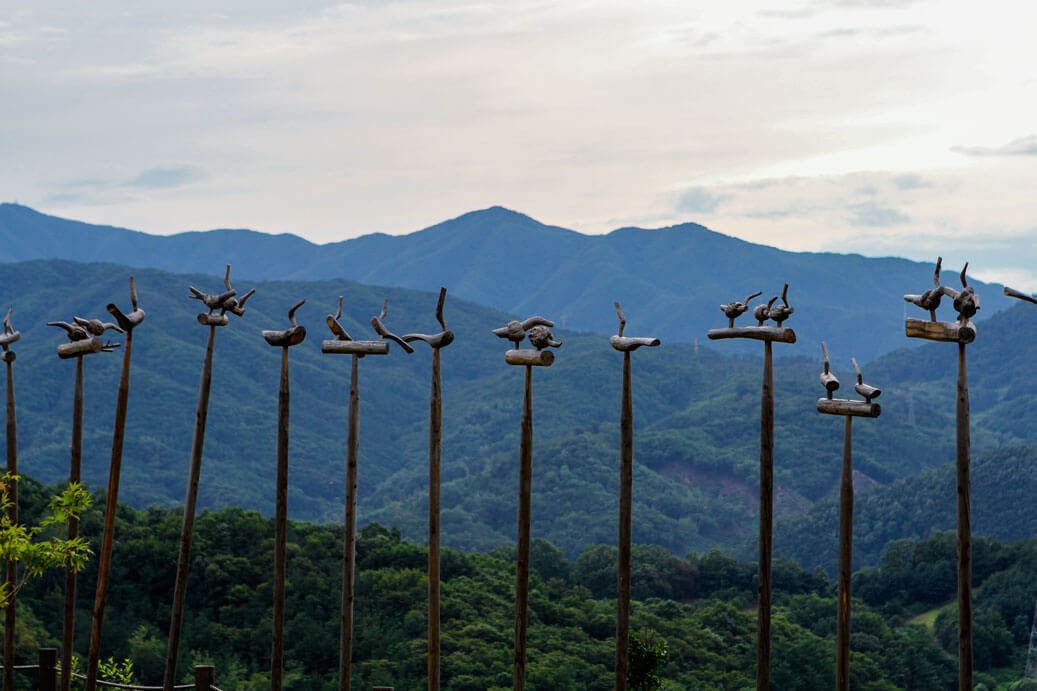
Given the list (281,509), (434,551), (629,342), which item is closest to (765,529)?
(629,342)

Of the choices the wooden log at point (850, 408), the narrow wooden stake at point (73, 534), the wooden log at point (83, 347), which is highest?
the wooden log at point (83, 347)

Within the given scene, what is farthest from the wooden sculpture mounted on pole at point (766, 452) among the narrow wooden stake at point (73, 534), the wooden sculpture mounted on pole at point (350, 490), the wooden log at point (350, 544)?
the narrow wooden stake at point (73, 534)

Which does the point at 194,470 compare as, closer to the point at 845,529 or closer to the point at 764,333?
the point at 764,333

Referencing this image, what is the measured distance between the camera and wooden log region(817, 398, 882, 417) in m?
8.43

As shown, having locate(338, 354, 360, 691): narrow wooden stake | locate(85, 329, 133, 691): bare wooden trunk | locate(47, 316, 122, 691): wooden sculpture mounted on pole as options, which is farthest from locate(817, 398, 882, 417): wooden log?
locate(47, 316, 122, 691): wooden sculpture mounted on pole

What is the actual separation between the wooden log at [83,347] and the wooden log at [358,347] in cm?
236

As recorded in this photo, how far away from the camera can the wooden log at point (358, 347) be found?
921 cm

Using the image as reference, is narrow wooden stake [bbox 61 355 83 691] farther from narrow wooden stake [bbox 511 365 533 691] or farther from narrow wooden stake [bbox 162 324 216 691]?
narrow wooden stake [bbox 511 365 533 691]

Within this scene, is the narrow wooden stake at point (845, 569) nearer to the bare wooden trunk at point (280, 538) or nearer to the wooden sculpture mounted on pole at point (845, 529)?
the wooden sculpture mounted on pole at point (845, 529)

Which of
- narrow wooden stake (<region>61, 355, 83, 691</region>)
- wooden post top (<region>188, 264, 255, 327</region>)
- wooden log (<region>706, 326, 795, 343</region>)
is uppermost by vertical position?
wooden post top (<region>188, 264, 255, 327</region>)

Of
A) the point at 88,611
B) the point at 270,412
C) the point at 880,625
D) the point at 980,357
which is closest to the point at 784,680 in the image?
the point at 880,625

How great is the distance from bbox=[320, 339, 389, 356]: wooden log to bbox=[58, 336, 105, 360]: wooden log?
236cm

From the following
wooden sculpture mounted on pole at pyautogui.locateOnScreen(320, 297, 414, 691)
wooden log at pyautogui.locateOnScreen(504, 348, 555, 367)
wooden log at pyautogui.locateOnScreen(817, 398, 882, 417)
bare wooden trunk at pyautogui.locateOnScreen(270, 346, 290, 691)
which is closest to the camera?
wooden log at pyautogui.locateOnScreen(817, 398, 882, 417)

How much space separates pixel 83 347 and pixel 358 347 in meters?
2.95
